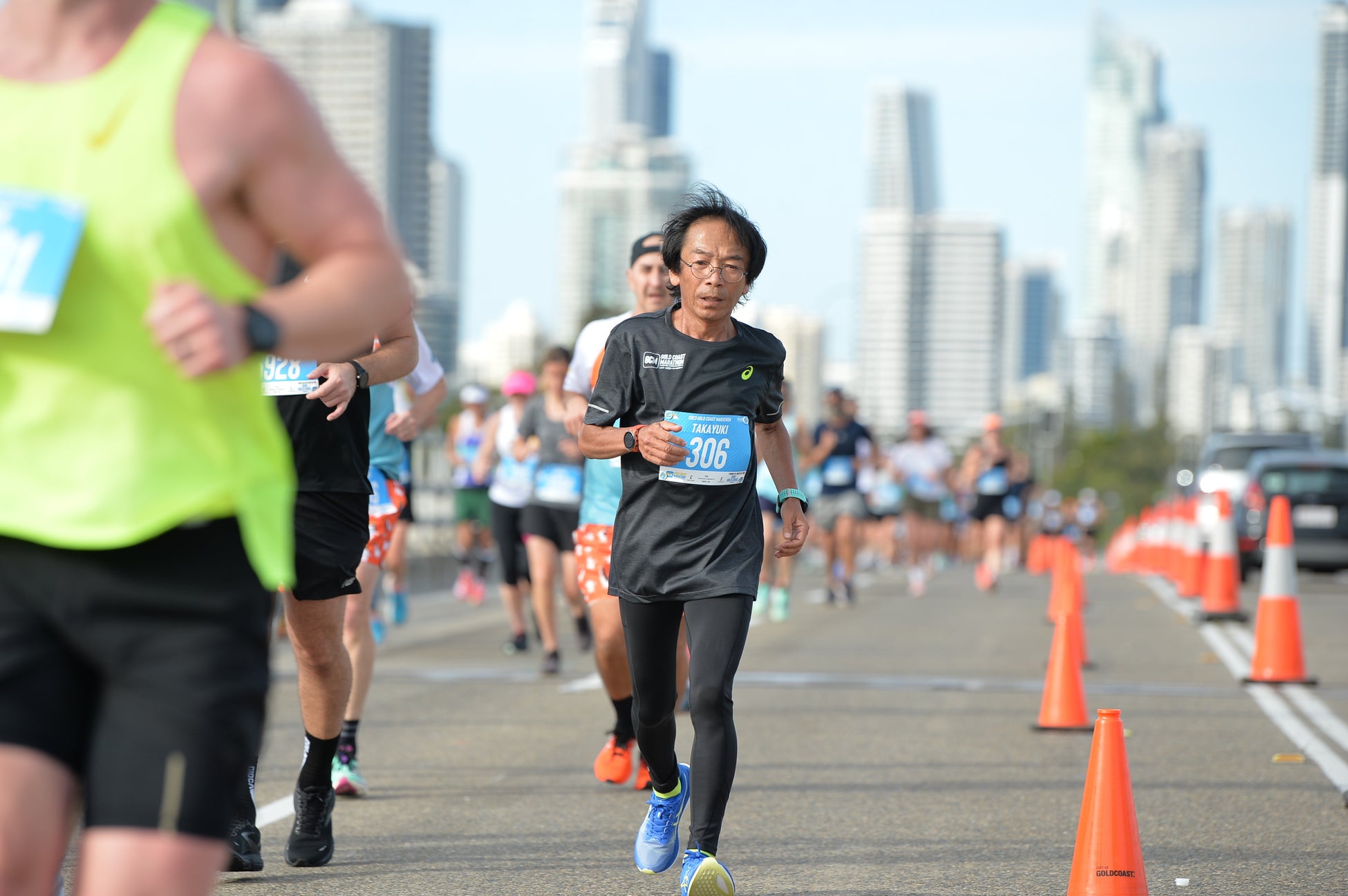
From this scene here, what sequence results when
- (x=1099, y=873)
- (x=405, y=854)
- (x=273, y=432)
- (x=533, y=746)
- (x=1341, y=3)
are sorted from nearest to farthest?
(x=273, y=432) → (x=1099, y=873) → (x=405, y=854) → (x=533, y=746) → (x=1341, y=3)

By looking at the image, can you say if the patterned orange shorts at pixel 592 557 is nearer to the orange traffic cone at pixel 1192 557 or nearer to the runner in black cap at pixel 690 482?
the runner in black cap at pixel 690 482

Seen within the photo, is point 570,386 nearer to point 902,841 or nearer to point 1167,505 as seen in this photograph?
point 902,841

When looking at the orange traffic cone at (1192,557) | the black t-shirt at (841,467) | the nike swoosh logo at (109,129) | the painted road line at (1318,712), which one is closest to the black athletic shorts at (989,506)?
the orange traffic cone at (1192,557)

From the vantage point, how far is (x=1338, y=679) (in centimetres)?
1231

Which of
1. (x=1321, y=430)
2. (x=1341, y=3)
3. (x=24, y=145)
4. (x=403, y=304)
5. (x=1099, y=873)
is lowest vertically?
(x=1321, y=430)

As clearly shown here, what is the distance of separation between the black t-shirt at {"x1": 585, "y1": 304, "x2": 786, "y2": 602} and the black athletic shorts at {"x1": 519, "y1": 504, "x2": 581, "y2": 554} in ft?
20.3

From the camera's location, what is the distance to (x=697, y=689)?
17.0 feet

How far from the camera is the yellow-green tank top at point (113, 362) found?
247 centimetres

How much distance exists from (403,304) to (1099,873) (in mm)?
3121

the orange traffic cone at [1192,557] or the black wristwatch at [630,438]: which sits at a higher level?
the black wristwatch at [630,438]

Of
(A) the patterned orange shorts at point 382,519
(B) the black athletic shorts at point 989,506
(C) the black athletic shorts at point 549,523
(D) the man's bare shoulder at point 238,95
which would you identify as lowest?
(B) the black athletic shorts at point 989,506

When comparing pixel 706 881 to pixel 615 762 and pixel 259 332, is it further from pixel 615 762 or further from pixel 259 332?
pixel 259 332

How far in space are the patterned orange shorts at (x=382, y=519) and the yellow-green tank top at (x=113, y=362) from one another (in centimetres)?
415

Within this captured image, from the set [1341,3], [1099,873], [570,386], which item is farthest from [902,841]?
[1341,3]
